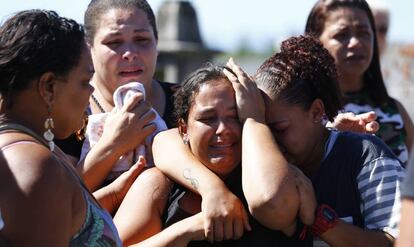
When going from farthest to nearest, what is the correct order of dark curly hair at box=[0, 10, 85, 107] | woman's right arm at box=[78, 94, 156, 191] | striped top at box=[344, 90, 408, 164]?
striped top at box=[344, 90, 408, 164]
woman's right arm at box=[78, 94, 156, 191]
dark curly hair at box=[0, 10, 85, 107]

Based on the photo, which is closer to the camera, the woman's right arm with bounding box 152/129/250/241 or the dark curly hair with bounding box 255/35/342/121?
the woman's right arm with bounding box 152/129/250/241

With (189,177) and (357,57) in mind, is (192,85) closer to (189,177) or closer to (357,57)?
(189,177)

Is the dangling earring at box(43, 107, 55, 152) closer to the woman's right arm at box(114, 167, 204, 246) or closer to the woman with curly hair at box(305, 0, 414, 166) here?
the woman's right arm at box(114, 167, 204, 246)

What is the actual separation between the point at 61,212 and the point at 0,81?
Answer: 0.48 meters

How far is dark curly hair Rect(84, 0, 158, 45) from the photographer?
13.8 feet

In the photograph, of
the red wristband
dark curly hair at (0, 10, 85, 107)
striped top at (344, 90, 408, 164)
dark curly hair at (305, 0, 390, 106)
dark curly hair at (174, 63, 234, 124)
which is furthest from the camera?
dark curly hair at (305, 0, 390, 106)

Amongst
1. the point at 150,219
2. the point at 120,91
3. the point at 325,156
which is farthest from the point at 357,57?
the point at 150,219

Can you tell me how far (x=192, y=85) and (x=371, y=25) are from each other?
1.98 metres

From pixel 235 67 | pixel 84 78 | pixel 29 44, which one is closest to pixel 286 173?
pixel 235 67

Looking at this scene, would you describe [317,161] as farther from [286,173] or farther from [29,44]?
[29,44]

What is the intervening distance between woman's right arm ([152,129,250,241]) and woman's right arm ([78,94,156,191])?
11.6 inches

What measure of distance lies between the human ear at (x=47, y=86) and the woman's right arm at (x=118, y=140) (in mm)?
868

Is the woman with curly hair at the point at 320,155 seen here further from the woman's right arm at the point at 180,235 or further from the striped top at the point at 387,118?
the striped top at the point at 387,118

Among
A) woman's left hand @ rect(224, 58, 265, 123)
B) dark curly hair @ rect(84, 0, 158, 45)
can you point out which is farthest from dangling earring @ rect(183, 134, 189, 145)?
dark curly hair @ rect(84, 0, 158, 45)
